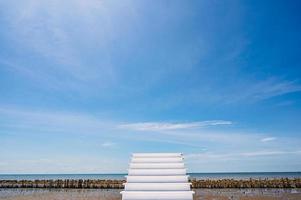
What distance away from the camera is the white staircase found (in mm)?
6684

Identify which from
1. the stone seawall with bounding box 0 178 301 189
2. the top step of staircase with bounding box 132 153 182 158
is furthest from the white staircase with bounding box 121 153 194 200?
the stone seawall with bounding box 0 178 301 189

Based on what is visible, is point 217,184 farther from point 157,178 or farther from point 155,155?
point 157,178

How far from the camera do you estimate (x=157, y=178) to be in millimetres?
7188

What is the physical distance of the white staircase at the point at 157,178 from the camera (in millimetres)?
6684

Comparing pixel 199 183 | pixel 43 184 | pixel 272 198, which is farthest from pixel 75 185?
pixel 272 198

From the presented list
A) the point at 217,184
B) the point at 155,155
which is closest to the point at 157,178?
the point at 155,155

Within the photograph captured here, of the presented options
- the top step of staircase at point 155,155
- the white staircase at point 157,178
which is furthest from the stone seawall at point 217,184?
the white staircase at point 157,178

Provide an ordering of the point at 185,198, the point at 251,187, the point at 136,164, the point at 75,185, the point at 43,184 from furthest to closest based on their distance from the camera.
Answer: the point at 43,184, the point at 75,185, the point at 251,187, the point at 136,164, the point at 185,198

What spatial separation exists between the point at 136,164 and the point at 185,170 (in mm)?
1198

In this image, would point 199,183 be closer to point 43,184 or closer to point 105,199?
point 105,199

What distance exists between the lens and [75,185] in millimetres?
48875

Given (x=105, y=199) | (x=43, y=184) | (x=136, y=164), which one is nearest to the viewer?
(x=136, y=164)

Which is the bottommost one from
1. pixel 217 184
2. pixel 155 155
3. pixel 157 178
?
pixel 217 184

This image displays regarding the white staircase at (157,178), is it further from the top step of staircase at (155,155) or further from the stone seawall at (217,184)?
the stone seawall at (217,184)
